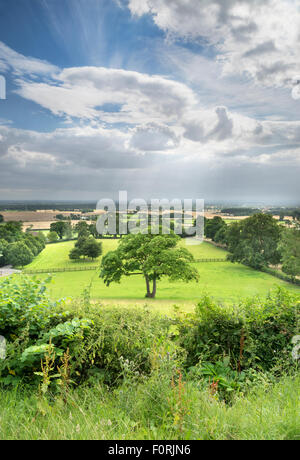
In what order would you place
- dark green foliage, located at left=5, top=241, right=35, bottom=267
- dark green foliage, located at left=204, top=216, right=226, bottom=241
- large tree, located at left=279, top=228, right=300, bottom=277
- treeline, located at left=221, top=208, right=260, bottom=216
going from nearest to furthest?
1. dark green foliage, located at left=5, top=241, right=35, bottom=267
2. large tree, located at left=279, top=228, right=300, bottom=277
3. treeline, located at left=221, top=208, right=260, bottom=216
4. dark green foliage, located at left=204, top=216, right=226, bottom=241

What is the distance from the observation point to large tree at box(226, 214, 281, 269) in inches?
351

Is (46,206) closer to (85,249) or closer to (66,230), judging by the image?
(66,230)

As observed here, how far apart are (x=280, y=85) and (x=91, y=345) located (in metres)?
9.86

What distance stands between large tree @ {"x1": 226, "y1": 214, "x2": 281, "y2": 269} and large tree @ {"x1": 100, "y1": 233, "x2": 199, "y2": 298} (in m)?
1.70

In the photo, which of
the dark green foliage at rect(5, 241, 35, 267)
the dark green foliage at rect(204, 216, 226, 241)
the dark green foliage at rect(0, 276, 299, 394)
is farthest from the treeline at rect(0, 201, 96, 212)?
the dark green foliage at rect(0, 276, 299, 394)

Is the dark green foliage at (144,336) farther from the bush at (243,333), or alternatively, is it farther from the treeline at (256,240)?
the treeline at (256,240)

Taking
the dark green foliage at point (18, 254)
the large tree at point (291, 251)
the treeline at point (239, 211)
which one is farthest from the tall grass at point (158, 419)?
the treeline at point (239, 211)

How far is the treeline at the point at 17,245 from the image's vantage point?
7094 millimetres

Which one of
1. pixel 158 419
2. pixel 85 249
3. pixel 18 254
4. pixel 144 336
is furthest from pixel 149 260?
pixel 158 419

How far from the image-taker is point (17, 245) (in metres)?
7.32

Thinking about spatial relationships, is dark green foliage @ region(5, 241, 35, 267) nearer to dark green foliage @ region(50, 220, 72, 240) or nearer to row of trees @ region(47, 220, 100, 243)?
row of trees @ region(47, 220, 100, 243)

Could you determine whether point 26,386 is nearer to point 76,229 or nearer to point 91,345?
point 91,345

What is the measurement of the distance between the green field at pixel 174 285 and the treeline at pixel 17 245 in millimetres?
401
